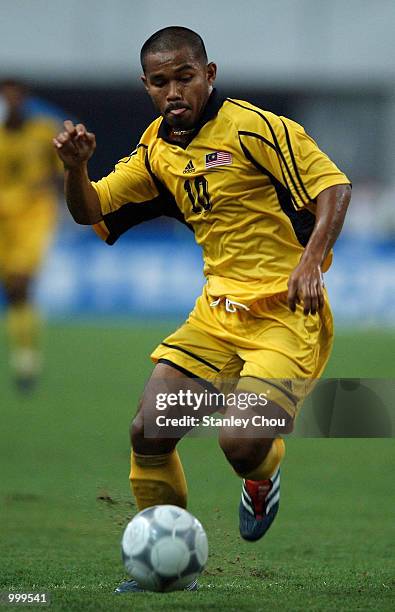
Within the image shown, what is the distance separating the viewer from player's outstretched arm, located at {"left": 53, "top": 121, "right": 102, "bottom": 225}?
4.93 metres

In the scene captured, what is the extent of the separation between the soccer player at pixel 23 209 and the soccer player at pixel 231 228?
667 centimetres

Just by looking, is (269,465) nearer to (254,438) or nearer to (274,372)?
(254,438)

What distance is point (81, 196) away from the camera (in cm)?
523

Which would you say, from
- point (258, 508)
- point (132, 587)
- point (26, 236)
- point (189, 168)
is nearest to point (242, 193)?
point (189, 168)

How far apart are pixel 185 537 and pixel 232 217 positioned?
136cm

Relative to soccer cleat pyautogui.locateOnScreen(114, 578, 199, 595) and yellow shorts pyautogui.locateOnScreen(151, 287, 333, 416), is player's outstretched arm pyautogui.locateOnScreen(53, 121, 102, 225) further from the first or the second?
soccer cleat pyautogui.locateOnScreen(114, 578, 199, 595)

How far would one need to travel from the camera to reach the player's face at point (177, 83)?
4.96 metres

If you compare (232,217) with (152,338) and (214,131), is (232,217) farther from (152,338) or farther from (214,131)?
(152,338)

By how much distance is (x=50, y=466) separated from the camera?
809 cm

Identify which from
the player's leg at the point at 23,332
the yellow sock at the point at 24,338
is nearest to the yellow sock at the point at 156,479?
the player's leg at the point at 23,332

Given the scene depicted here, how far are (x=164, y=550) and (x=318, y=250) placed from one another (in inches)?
49.6

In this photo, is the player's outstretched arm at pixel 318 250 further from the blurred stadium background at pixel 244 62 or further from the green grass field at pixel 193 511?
the blurred stadium background at pixel 244 62

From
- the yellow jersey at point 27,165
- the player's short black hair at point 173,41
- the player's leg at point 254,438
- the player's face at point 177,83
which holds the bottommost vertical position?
the yellow jersey at point 27,165

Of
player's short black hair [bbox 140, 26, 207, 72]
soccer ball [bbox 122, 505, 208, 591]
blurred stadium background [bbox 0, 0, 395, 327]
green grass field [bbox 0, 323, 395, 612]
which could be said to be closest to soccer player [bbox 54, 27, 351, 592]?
player's short black hair [bbox 140, 26, 207, 72]
